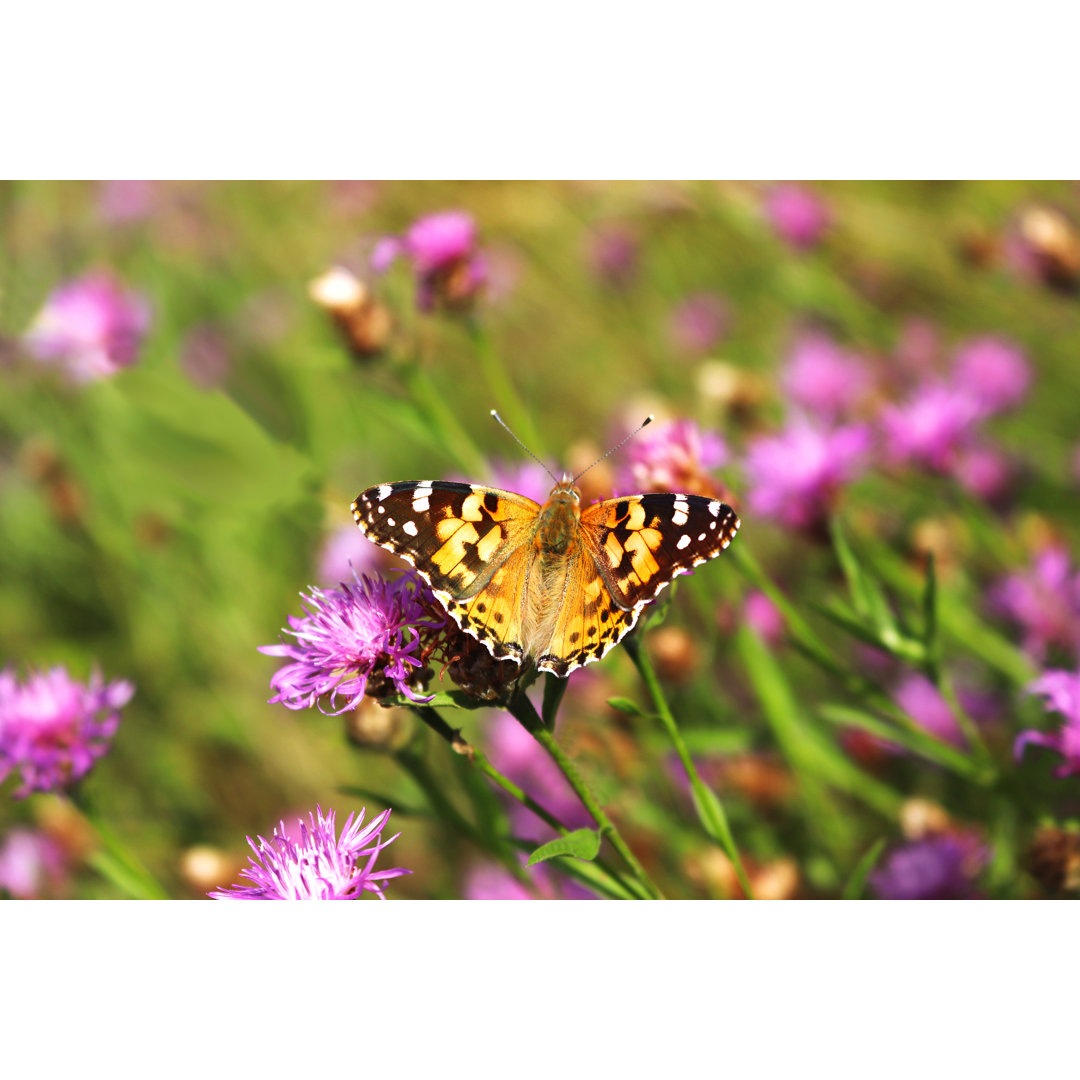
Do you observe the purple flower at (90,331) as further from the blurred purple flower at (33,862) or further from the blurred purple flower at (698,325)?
the blurred purple flower at (698,325)

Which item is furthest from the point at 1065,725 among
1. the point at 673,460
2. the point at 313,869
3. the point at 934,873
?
the point at 313,869

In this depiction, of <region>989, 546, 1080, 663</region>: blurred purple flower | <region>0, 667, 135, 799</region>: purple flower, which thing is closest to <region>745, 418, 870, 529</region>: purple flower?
<region>989, 546, 1080, 663</region>: blurred purple flower

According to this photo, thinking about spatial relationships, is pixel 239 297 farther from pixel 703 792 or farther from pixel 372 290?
pixel 703 792

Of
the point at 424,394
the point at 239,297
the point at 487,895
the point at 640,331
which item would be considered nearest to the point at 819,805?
the point at 487,895

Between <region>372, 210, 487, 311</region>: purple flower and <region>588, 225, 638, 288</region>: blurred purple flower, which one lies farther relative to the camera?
<region>588, 225, 638, 288</region>: blurred purple flower

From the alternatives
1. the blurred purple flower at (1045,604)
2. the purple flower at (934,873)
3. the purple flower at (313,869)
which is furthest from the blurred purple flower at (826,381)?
the purple flower at (313,869)

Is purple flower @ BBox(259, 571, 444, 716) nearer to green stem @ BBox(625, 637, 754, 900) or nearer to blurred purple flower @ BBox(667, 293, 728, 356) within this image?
green stem @ BBox(625, 637, 754, 900)
